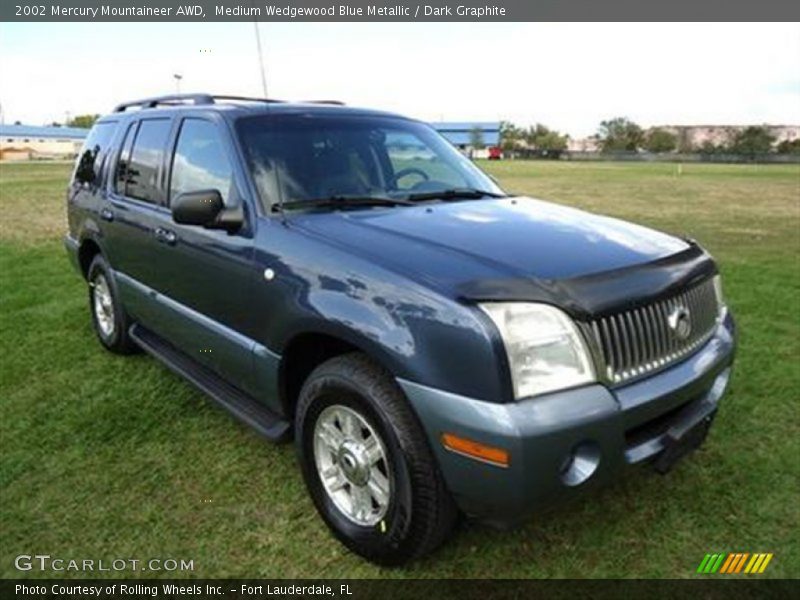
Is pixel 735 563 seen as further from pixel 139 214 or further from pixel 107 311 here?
pixel 107 311

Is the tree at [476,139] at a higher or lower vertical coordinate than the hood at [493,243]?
lower

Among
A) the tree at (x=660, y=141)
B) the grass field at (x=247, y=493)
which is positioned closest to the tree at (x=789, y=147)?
the tree at (x=660, y=141)

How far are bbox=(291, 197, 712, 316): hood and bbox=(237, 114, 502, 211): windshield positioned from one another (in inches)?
10.9

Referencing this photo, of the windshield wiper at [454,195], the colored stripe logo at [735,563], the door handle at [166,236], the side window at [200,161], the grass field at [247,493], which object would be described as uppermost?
the side window at [200,161]

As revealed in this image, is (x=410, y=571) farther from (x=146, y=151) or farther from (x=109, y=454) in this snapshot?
(x=146, y=151)

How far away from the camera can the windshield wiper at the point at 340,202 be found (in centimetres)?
323

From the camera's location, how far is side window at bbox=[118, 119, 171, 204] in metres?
4.14

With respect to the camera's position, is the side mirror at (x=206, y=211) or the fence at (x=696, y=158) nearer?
the side mirror at (x=206, y=211)

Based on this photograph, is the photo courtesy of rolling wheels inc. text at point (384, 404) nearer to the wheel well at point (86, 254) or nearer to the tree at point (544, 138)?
the wheel well at point (86, 254)

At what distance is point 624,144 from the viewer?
381 ft

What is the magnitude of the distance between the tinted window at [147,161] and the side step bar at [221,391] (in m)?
0.96

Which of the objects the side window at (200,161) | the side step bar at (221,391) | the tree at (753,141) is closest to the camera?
the side step bar at (221,391)

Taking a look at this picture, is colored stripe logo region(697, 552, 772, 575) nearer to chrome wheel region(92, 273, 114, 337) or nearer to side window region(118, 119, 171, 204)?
side window region(118, 119, 171, 204)

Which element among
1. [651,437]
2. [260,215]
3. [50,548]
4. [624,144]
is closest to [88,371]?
[50,548]
